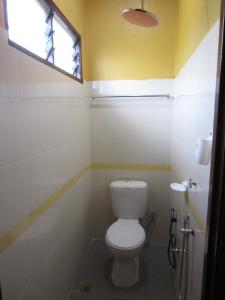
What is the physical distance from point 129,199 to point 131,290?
0.82m

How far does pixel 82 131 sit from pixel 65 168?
56 cm

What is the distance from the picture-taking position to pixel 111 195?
2375 mm

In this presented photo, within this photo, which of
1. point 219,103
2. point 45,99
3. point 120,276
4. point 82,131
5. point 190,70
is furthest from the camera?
point 82,131

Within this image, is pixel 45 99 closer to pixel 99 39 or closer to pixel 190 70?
pixel 190 70

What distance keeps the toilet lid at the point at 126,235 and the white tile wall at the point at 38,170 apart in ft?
1.15

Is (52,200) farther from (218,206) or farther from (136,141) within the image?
(136,141)

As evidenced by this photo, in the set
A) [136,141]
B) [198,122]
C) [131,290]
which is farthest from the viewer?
[136,141]

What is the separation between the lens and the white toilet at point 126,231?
6.12 ft

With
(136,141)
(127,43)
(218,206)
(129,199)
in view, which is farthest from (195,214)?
(127,43)

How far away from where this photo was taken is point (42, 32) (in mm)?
1517

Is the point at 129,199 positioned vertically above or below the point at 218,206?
below

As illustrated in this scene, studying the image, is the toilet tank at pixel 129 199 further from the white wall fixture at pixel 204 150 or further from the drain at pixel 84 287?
the white wall fixture at pixel 204 150

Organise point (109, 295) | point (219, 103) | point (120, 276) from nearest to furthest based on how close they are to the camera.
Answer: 1. point (219, 103)
2. point (109, 295)
3. point (120, 276)

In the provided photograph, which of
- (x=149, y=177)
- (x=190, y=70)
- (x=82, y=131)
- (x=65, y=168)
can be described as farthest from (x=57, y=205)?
(x=190, y=70)
